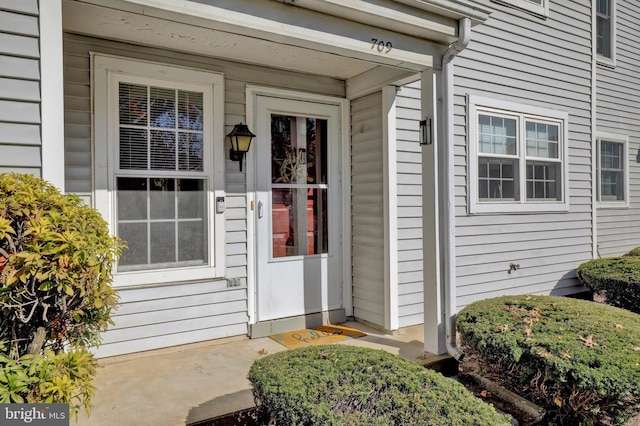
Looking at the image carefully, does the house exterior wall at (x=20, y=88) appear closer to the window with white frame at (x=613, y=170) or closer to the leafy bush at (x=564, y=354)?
the leafy bush at (x=564, y=354)

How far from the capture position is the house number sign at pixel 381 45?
3103 mm

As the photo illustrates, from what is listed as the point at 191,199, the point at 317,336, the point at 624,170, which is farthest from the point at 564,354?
the point at 624,170

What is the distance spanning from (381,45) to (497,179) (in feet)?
8.87

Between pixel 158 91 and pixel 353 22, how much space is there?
5.57 ft

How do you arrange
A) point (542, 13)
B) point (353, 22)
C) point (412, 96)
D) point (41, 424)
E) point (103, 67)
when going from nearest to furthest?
point (41, 424) < point (353, 22) < point (103, 67) < point (412, 96) < point (542, 13)

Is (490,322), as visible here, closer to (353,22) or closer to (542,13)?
(353,22)

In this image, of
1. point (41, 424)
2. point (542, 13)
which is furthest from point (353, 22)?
point (542, 13)

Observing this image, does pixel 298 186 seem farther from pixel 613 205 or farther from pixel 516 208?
pixel 613 205

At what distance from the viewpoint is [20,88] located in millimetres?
2139

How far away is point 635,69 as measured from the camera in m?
7.21

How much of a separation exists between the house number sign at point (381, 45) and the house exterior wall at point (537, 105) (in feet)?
6.11

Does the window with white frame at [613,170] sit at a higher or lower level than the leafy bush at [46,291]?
higher

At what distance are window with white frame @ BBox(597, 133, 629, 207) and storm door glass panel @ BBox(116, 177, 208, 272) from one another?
624 cm

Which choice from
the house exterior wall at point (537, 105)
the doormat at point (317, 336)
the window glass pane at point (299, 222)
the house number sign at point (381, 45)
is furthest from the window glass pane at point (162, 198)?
the house exterior wall at point (537, 105)
